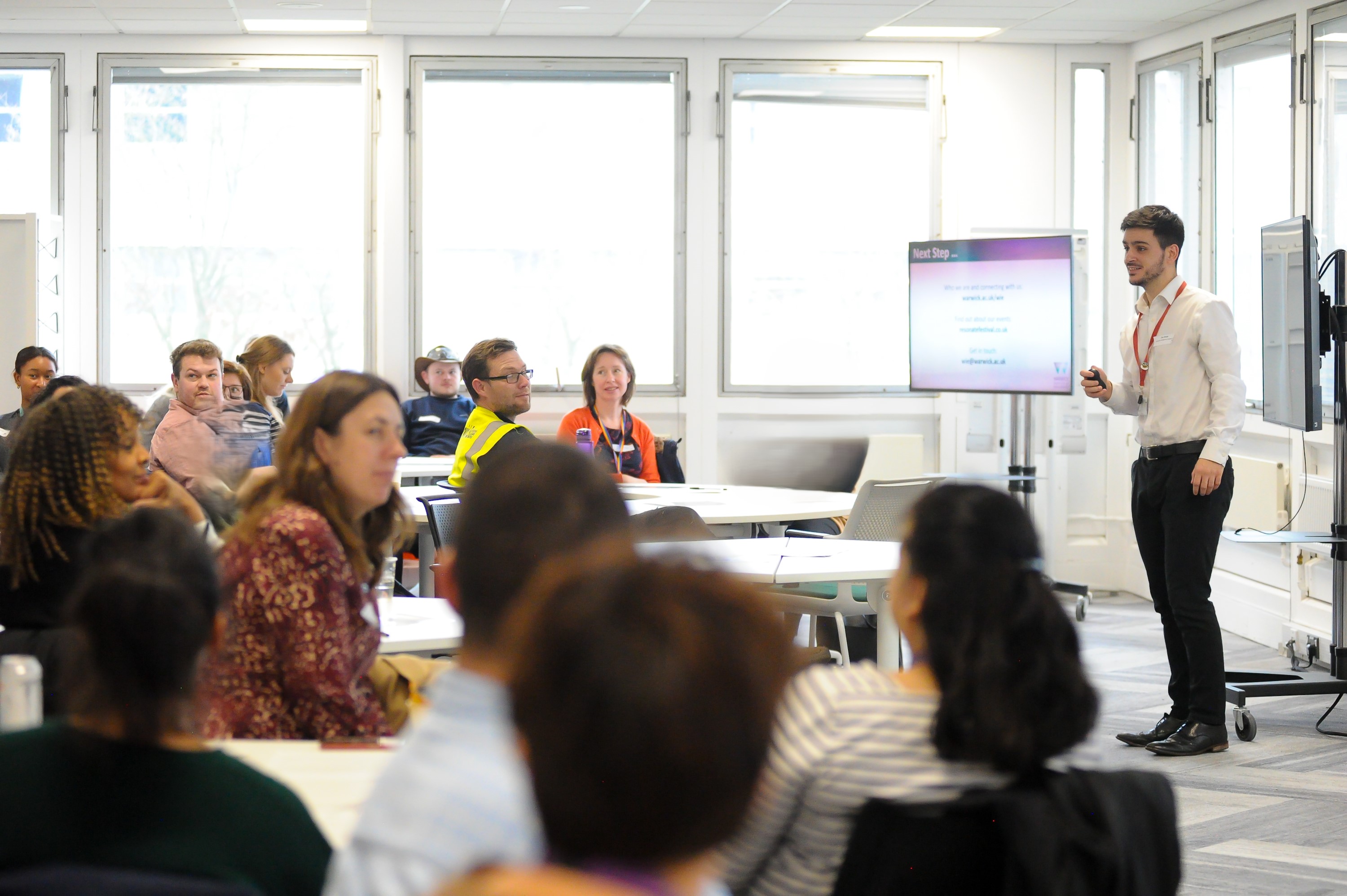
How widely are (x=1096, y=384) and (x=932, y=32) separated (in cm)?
390

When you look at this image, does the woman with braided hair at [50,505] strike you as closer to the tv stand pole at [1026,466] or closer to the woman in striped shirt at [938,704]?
the woman in striped shirt at [938,704]

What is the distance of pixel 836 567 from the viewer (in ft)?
13.0

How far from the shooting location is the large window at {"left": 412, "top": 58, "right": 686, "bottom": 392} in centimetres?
830

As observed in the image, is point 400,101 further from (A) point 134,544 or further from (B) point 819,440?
(A) point 134,544

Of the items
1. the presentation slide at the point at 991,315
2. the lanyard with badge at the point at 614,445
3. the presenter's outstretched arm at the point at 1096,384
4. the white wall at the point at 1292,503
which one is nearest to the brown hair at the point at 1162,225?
the presenter's outstretched arm at the point at 1096,384

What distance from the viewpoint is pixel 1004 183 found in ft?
27.3

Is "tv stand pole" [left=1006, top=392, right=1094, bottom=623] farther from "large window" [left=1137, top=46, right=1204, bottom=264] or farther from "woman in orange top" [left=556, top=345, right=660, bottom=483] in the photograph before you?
"woman in orange top" [left=556, top=345, right=660, bottom=483]

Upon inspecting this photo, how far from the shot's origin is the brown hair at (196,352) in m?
5.35

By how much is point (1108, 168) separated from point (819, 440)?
8.13 feet

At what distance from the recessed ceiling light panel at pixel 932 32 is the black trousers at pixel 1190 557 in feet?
13.1

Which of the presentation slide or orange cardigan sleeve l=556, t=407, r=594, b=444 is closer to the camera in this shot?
orange cardigan sleeve l=556, t=407, r=594, b=444

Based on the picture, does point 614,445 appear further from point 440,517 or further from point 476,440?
point 440,517

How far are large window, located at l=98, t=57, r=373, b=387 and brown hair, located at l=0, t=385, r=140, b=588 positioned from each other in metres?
5.84

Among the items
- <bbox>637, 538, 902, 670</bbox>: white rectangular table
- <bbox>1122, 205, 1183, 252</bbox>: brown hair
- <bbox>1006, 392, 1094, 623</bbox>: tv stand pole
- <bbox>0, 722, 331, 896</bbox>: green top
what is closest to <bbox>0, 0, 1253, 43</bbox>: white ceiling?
<bbox>1006, 392, 1094, 623</bbox>: tv stand pole
